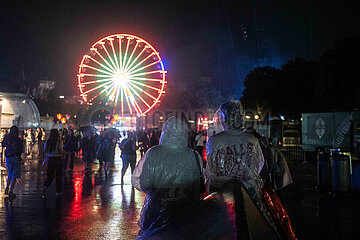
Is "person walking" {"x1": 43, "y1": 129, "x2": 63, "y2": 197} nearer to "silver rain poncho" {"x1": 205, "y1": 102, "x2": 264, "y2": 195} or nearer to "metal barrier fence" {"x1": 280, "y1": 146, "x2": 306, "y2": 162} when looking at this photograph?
"silver rain poncho" {"x1": 205, "y1": 102, "x2": 264, "y2": 195}

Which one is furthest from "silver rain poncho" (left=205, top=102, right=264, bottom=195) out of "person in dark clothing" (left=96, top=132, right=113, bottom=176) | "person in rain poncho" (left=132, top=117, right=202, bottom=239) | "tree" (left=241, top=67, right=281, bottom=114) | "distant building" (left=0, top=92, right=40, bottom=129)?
"tree" (left=241, top=67, right=281, bottom=114)

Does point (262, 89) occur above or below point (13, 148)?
above

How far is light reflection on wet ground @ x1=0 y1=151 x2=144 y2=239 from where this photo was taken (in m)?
5.97

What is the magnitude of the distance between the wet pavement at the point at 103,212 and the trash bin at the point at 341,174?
23cm

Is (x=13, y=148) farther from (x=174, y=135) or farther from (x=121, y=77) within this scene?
(x=121, y=77)

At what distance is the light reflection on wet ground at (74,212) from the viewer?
19.6 feet

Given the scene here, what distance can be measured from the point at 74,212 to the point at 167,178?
4401 millimetres

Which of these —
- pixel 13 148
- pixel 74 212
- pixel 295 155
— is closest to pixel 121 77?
pixel 295 155

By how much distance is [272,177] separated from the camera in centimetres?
898

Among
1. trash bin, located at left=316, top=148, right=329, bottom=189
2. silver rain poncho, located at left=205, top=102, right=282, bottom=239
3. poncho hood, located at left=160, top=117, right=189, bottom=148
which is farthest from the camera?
trash bin, located at left=316, top=148, right=329, bottom=189

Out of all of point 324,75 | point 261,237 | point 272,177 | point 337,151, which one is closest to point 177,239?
point 261,237

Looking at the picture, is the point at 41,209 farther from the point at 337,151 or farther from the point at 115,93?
the point at 115,93

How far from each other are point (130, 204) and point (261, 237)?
6.74 meters

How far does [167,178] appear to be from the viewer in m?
3.72
